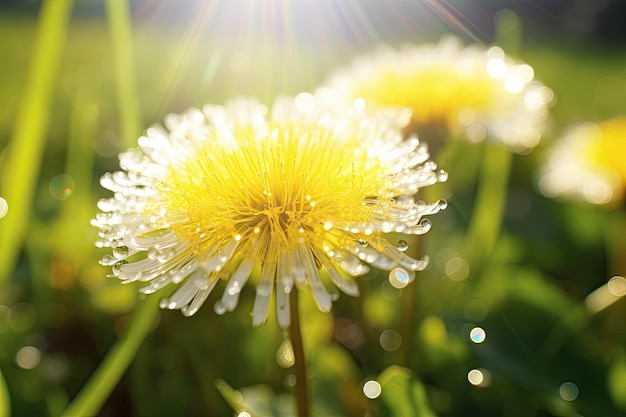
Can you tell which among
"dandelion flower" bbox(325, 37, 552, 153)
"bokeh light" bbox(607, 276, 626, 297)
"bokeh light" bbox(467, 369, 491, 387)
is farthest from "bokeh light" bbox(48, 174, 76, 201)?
"bokeh light" bbox(607, 276, 626, 297)

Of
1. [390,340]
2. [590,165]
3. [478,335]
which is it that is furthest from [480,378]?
[590,165]

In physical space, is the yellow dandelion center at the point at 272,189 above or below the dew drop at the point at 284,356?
above

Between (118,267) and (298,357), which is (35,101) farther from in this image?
(298,357)

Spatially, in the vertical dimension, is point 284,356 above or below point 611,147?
above

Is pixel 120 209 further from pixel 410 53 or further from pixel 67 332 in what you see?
pixel 410 53

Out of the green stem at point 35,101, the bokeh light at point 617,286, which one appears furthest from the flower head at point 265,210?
Answer: the bokeh light at point 617,286

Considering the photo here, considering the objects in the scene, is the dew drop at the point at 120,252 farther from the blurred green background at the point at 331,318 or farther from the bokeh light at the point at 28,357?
the bokeh light at the point at 28,357

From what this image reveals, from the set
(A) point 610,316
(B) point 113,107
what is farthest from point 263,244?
(B) point 113,107
